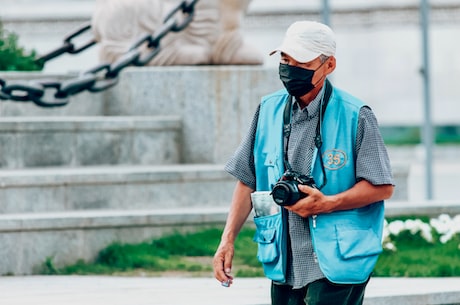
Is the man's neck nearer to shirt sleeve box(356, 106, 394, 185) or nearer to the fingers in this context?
shirt sleeve box(356, 106, 394, 185)

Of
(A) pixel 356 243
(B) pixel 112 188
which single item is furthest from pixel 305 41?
(B) pixel 112 188

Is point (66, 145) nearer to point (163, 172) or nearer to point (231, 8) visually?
point (163, 172)

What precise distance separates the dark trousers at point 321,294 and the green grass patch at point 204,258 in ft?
9.79

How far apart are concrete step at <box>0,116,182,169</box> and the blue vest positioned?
16.5 ft

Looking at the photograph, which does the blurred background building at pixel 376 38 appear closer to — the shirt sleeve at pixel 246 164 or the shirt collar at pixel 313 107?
the shirt sleeve at pixel 246 164

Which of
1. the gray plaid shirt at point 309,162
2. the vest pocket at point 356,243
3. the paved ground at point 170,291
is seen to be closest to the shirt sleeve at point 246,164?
the gray plaid shirt at point 309,162

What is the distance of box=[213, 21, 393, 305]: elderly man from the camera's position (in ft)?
17.3

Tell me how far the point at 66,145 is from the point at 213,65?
4.99ft

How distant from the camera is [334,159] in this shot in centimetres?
537

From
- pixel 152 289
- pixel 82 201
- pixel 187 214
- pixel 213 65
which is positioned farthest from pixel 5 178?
pixel 213 65

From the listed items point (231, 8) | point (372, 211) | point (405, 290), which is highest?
point (231, 8)

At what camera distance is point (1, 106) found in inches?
A: 435

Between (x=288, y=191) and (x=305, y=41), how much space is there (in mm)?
547

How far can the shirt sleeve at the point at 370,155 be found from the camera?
5.36 metres
